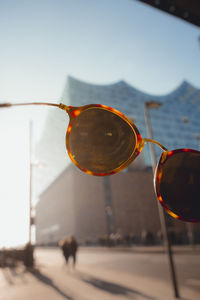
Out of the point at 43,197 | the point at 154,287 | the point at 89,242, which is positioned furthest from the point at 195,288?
the point at 43,197

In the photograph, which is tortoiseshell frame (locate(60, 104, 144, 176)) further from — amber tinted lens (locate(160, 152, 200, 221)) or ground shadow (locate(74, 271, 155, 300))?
ground shadow (locate(74, 271, 155, 300))

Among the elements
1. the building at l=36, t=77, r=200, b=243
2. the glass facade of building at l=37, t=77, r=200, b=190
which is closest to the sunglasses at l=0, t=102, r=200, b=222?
the building at l=36, t=77, r=200, b=243

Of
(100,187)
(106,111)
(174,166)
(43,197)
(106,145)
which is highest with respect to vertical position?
(106,111)

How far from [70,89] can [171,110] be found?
25.6 metres

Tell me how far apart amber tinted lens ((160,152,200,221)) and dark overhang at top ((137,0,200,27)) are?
135 centimetres

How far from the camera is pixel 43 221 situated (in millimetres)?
67500

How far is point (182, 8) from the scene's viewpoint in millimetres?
1836

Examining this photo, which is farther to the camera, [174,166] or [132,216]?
[132,216]

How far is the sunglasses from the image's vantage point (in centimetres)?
117

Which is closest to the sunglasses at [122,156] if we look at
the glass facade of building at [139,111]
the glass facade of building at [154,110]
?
the glass facade of building at [139,111]

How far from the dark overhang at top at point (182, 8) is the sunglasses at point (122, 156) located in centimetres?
127

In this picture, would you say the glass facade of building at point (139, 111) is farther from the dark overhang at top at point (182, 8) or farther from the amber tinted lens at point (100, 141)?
the amber tinted lens at point (100, 141)

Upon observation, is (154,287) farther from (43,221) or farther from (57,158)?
(43,221)

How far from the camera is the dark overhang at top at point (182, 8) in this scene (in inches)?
70.7
